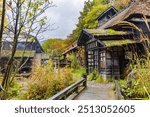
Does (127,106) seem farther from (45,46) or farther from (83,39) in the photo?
(45,46)

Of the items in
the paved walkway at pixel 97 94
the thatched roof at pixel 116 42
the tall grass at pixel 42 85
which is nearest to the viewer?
the paved walkway at pixel 97 94

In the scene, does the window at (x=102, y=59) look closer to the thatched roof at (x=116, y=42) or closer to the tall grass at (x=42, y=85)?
the thatched roof at (x=116, y=42)

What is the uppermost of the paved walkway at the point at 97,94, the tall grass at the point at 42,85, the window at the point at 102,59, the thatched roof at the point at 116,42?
the thatched roof at the point at 116,42

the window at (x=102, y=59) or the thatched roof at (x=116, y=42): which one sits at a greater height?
the thatched roof at (x=116, y=42)

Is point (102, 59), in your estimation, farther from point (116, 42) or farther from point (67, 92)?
point (67, 92)

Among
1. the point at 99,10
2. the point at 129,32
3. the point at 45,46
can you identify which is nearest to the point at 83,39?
the point at 129,32

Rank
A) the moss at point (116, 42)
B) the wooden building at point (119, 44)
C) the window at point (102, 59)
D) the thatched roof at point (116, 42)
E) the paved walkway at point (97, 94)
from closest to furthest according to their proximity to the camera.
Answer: the paved walkway at point (97, 94), the thatched roof at point (116, 42), the moss at point (116, 42), the wooden building at point (119, 44), the window at point (102, 59)

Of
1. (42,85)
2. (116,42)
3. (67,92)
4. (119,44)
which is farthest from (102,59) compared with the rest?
(67,92)

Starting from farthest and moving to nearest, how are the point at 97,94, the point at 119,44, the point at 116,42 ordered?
1. the point at 116,42
2. the point at 119,44
3. the point at 97,94

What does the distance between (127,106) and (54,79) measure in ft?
26.7

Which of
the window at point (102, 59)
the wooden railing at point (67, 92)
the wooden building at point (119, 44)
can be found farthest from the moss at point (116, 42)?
the wooden railing at point (67, 92)

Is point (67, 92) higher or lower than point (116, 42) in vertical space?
lower

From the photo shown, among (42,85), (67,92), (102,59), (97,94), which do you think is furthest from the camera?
(102,59)

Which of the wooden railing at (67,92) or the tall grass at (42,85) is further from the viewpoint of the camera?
the tall grass at (42,85)
